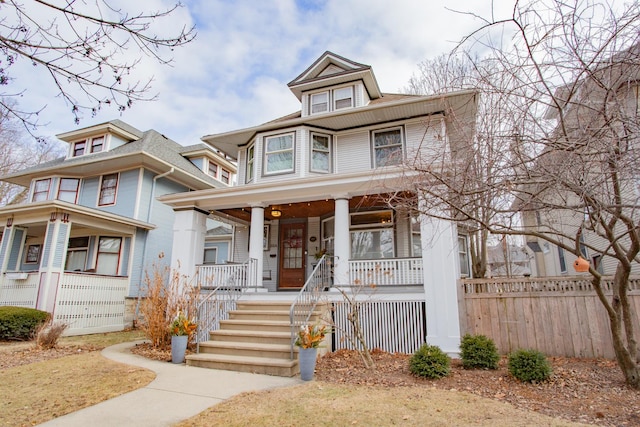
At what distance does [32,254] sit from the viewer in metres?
16.4

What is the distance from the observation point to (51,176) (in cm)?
1598

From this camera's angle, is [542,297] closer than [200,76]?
No

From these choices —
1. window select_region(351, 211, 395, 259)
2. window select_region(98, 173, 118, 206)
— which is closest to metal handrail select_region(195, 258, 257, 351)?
window select_region(351, 211, 395, 259)

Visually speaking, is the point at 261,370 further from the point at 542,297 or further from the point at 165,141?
the point at 165,141

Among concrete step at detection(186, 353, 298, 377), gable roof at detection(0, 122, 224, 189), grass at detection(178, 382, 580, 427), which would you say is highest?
gable roof at detection(0, 122, 224, 189)

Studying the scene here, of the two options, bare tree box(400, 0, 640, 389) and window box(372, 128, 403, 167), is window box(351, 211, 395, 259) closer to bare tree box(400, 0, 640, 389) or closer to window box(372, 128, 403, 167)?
window box(372, 128, 403, 167)

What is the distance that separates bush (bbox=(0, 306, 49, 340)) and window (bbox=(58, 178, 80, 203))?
7193 mm

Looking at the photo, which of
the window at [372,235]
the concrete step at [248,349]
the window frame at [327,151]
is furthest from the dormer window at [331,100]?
the concrete step at [248,349]

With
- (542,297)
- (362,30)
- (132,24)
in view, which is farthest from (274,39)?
(542,297)

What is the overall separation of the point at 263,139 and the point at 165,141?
822cm

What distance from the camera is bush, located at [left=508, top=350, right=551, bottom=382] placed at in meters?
5.35

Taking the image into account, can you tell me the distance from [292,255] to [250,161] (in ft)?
11.8

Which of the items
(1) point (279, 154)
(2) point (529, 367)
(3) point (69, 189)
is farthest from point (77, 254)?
(2) point (529, 367)

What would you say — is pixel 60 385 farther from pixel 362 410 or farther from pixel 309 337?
pixel 362 410
